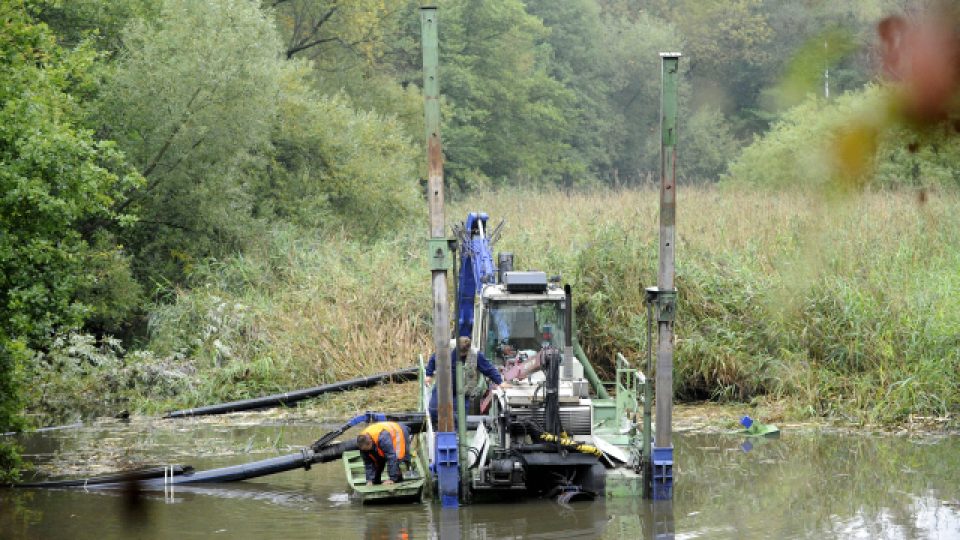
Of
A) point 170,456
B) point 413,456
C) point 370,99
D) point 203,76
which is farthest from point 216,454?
point 370,99

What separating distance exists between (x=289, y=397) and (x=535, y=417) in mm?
8718

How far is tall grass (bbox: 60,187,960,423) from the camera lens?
19.7 metres

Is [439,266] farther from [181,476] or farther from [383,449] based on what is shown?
[181,476]

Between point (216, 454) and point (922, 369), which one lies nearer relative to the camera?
point (216, 454)

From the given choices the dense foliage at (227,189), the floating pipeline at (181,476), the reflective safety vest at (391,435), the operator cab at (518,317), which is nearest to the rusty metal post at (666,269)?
the dense foliage at (227,189)

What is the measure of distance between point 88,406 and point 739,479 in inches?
472

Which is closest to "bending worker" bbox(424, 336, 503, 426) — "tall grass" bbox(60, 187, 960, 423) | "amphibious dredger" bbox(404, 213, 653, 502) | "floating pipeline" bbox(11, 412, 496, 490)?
"amphibious dredger" bbox(404, 213, 653, 502)

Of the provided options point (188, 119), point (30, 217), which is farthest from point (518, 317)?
point (188, 119)

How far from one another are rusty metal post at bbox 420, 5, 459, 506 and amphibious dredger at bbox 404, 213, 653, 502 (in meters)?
0.08

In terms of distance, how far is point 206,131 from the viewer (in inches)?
1059

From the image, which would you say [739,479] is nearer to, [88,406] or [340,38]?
[88,406]

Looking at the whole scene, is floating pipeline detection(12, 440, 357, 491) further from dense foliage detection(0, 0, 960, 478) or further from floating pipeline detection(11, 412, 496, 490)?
dense foliage detection(0, 0, 960, 478)

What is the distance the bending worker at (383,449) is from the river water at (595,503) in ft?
1.41

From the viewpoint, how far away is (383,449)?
45.8 ft
